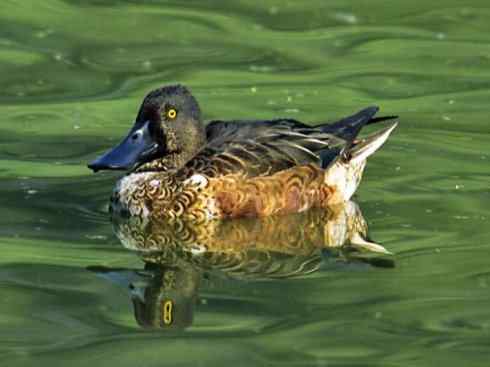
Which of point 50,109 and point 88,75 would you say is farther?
point 88,75

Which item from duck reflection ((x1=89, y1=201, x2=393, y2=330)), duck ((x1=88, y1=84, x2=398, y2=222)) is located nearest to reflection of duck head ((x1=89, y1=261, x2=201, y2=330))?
duck reflection ((x1=89, y1=201, x2=393, y2=330))

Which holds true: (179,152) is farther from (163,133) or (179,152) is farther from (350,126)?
(350,126)

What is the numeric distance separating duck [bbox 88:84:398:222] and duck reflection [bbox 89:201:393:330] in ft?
0.40

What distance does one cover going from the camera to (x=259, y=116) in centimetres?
1570

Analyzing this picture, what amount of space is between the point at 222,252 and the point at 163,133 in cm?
169

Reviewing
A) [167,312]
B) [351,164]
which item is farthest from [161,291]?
[351,164]

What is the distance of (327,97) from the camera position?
53.6 feet

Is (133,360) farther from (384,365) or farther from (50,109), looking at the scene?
(50,109)

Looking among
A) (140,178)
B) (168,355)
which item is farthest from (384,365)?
(140,178)

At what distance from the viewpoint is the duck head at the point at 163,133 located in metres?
13.0

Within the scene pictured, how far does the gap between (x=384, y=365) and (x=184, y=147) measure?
430 cm

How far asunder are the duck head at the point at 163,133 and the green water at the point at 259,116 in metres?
0.44

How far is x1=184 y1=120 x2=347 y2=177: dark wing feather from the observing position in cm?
1292

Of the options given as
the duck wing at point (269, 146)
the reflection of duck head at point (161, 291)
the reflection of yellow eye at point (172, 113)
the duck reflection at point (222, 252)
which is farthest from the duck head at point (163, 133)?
the reflection of duck head at point (161, 291)
